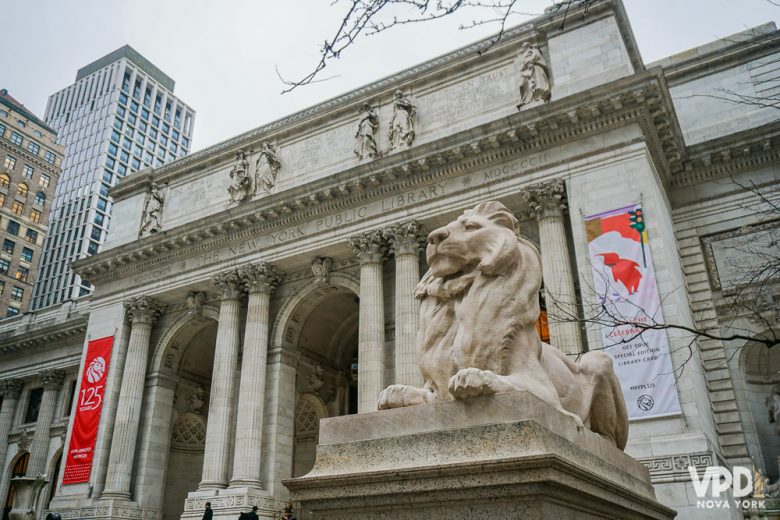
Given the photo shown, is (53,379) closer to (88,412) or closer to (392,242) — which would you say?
(88,412)

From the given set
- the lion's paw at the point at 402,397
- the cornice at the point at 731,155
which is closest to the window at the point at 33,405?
the cornice at the point at 731,155

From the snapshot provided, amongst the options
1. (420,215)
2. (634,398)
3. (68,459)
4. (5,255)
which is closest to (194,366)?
(68,459)

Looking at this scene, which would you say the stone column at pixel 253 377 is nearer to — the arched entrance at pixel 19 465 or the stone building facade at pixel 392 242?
the stone building facade at pixel 392 242

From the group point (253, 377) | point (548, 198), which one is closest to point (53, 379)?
point (253, 377)

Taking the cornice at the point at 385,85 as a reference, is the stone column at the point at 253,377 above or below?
below

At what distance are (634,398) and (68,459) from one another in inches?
921

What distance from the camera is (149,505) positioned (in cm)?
2675

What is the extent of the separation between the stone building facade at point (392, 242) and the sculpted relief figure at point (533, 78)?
0.25 feet

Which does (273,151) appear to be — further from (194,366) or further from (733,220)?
(733,220)

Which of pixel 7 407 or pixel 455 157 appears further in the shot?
pixel 7 407

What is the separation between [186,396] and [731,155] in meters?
24.7

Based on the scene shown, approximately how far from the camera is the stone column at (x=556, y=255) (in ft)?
60.5

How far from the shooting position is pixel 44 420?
37406mm

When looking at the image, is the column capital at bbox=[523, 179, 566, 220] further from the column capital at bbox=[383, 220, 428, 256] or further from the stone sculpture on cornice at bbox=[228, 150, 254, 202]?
the stone sculpture on cornice at bbox=[228, 150, 254, 202]
